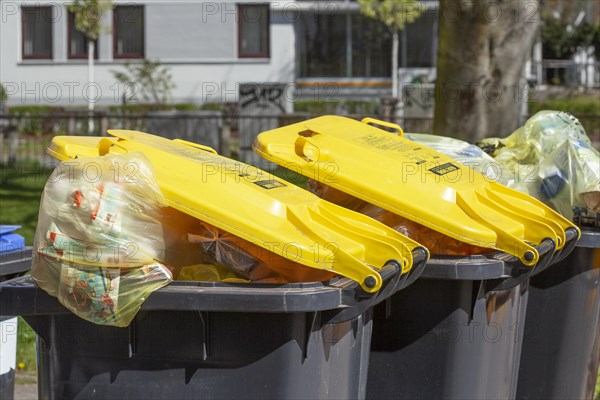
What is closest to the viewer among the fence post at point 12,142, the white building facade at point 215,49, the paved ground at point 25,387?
the paved ground at point 25,387

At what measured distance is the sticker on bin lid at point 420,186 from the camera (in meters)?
3.56

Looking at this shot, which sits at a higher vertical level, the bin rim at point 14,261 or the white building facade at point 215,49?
the white building facade at point 215,49

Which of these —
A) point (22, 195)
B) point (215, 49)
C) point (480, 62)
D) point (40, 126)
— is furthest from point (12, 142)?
point (215, 49)

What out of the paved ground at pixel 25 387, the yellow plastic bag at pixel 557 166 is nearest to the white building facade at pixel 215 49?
the paved ground at pixel 25 387

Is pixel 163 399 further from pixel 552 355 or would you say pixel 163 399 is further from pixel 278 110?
pixel 278 110

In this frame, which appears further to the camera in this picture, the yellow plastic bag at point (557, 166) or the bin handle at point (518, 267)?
the yellow plastic bag at point (557, 166)

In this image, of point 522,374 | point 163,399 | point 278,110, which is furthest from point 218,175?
point 278,110

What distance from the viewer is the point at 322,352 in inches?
122

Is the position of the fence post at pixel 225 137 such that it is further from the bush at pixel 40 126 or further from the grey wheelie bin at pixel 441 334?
the grey wheelie bin at pixel 441 334

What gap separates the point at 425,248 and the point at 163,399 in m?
1.01

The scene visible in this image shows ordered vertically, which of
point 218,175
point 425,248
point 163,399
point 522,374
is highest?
point 218,175

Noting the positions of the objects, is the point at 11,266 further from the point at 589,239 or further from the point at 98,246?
the point at 589,239

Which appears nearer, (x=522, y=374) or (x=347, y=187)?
(x=347, y=187)

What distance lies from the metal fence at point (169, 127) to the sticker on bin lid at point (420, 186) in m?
10.3
